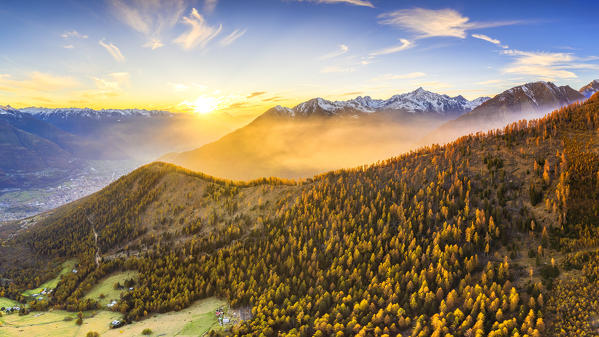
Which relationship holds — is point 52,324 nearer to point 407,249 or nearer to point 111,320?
point 111,320

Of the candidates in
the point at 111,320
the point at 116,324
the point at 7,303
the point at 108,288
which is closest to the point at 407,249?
the point at 116,324

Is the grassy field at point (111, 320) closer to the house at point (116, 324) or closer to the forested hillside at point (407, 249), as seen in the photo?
the house at point (116, 324)

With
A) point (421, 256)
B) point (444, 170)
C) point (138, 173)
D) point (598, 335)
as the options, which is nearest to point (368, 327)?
point (421, 256)

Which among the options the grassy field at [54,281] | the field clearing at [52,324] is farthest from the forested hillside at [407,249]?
the field clearing at [52,324]

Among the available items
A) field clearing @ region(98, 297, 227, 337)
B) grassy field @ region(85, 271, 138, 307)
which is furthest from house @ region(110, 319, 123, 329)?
grassy field @ region(85, 271, 138, 307)

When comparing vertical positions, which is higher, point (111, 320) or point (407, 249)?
point (407, 249)

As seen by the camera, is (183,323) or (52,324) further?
(52,324)

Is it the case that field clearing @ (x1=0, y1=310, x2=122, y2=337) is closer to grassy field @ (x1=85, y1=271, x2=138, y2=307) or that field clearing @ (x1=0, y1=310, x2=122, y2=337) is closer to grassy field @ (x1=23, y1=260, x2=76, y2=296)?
grassy field @ (x1=85, y1=271, x2=138, y2=307)
